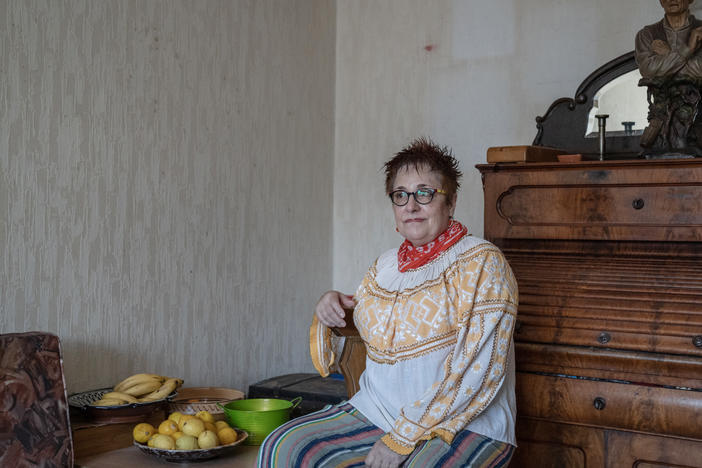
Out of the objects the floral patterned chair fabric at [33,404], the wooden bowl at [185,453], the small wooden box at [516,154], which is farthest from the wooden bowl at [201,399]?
the small wooden box at [516,154]

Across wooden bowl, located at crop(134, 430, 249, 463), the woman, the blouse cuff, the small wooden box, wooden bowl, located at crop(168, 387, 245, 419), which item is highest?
the small wooden box

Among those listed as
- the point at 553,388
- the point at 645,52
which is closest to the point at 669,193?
the point at 645,52

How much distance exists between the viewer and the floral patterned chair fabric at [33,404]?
2.17m

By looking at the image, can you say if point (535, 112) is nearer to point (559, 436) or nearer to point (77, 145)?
point (559, 436)

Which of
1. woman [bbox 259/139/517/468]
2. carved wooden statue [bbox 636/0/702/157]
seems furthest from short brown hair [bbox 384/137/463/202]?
carved wooden statue [bbox 636/0/702/157]

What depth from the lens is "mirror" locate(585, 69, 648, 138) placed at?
3.06 m

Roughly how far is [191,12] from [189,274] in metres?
1.14

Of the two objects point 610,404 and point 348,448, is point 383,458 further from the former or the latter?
point 610,404

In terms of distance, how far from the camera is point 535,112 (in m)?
3.54

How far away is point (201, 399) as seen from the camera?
296cm

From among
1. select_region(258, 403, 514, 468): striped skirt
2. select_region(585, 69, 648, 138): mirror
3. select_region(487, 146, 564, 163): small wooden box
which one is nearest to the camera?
select_region(258, 403, 514, 468): striped skirt

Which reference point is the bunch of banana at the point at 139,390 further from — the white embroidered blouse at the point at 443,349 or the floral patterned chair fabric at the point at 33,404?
the white embroidered blouse at the point at 443,349

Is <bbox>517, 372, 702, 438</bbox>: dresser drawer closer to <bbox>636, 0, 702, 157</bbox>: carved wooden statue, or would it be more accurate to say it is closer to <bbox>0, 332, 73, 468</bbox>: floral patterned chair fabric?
<bbox>636, 0, 702, 157</bbox>: carved wooden statue

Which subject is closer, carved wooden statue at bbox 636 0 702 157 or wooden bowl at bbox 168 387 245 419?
carved wooden statue at bbox 636 0 702 157
